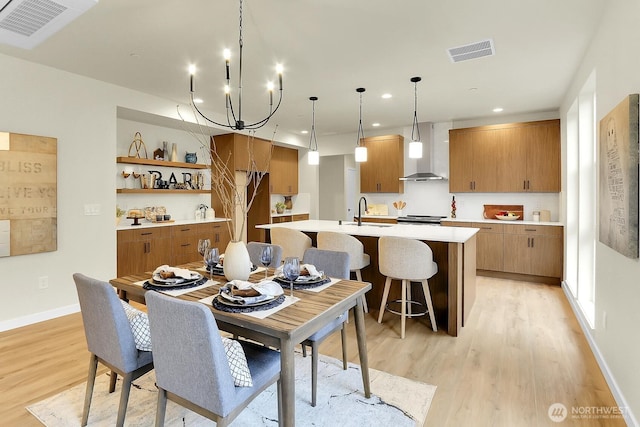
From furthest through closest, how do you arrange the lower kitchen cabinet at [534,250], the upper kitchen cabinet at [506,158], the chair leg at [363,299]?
the upper kitchen cabinet at [506,158]
the lower kitchen cabinet at [534,250]
the chair leg at [363,299]

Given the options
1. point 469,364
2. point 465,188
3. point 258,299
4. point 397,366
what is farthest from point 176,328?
point 465,188

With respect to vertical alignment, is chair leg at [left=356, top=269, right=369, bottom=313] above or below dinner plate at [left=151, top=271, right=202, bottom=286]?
below

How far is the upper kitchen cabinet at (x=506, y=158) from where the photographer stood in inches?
206

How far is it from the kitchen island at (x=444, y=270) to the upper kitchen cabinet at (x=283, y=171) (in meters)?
3.03

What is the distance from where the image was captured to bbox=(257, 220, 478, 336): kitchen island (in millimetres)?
3127

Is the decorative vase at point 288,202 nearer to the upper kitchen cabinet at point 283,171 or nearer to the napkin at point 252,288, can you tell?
the upper kitchen cabinet at point 283,171

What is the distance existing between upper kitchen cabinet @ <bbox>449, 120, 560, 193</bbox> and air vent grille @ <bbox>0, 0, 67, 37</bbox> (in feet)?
18.0

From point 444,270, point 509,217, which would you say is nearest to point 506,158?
point 509,217

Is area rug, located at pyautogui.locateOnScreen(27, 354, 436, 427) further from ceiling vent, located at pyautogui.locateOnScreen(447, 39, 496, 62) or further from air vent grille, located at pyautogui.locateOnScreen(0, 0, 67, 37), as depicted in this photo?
ceiling vent, located at pyautogui.locateOnScreen(447, 39, 496, 62)

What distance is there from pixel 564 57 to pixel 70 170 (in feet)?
16.9

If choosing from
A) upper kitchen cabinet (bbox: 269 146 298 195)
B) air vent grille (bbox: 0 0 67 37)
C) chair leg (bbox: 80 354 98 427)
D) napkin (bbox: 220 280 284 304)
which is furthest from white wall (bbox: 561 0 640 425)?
upper kitchen cabinet (bbox: 269 146 298 195)

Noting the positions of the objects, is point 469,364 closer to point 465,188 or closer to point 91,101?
point 465,188

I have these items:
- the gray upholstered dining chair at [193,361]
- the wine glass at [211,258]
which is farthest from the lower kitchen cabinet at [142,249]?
the gray upholstered dining chair at [193,361]

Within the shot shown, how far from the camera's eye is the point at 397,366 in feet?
8.52
